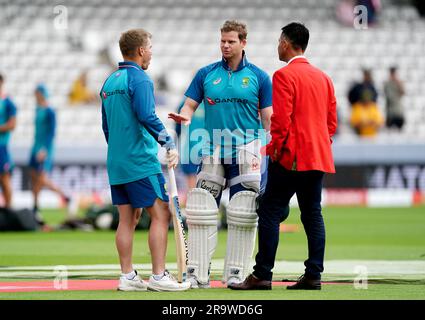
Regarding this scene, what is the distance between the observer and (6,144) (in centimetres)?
1786

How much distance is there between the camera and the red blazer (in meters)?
8.61

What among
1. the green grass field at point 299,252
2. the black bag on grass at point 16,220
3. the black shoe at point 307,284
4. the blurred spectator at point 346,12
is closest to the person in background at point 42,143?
the black bag on grass at point 16,220

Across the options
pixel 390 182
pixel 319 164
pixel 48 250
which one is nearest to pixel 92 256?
pixel 48 250

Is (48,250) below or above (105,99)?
below

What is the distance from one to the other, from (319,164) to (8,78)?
21810 millimetres

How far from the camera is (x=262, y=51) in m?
30.9

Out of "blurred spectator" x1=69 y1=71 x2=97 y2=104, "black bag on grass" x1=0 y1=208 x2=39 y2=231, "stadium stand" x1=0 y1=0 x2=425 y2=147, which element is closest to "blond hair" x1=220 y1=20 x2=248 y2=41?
"black bag on grass" x1=0 y1=208 x2=39 y2=231

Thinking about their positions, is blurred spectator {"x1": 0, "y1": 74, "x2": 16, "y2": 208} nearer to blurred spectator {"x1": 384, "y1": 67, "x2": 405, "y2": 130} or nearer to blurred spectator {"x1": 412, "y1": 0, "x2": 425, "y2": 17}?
blurred spectator {"x1": 384, "y1": 67, "x2": 405, "y2": 130}

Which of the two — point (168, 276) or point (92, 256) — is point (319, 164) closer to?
point (168, 276)

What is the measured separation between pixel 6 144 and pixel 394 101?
12.2m

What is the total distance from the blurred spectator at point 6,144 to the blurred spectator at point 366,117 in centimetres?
1143

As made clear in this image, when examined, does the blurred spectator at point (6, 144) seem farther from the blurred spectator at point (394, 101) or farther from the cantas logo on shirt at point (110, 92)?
the blurred spectator at point (394, 101)

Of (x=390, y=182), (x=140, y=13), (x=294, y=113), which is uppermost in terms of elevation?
(x=140, y=13)

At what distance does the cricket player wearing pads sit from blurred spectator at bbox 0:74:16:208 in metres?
8.71
